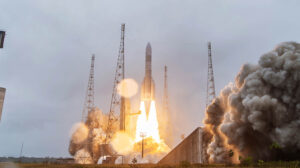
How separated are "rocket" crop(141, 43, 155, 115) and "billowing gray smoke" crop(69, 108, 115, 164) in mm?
20812

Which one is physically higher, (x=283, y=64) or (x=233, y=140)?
(x=283, y=64)

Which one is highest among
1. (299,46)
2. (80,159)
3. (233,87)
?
(299,46)

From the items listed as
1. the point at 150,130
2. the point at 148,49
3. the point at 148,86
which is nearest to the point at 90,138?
the point at 150,130

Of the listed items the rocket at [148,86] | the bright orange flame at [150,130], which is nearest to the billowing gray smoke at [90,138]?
the bright orange flame at [150,130]

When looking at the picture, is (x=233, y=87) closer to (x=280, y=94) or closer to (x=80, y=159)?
(x=280, y=94)

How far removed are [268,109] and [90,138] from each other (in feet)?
191

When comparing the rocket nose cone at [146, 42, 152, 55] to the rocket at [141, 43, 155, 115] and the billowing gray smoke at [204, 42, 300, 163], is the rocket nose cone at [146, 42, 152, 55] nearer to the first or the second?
the rocket at [141, 43, 155, 115]

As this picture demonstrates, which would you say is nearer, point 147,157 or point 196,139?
point 196,139

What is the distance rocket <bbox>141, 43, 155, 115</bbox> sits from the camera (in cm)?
6994

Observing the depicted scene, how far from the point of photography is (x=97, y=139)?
81.6 meters

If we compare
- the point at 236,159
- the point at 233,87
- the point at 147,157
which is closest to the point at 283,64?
the point at 233,87

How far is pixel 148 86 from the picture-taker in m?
69.9

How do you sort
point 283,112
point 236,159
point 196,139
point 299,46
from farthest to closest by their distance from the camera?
point 196,139
point 236,159
point 299,46
point 283,112

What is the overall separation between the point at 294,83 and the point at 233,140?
10894 mm
